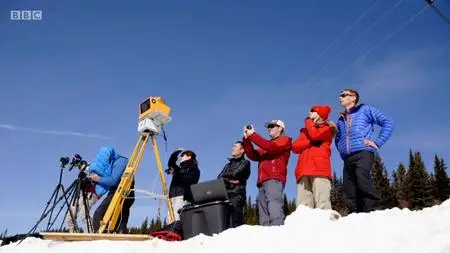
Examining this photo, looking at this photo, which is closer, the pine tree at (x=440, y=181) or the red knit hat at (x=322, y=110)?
the red knit hat at (x=322, y=110)

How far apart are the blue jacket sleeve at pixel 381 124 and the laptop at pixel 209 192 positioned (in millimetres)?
2424

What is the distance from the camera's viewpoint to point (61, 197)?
22.0 feet

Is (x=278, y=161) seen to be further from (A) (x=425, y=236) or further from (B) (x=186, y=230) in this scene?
(A) (x=425, y=236)

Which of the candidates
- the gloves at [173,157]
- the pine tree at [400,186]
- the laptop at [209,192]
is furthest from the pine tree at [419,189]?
the laptop at [209,192]

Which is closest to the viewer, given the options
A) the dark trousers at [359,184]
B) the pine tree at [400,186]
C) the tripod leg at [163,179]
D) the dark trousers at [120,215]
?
the dark trousers at [359,184]

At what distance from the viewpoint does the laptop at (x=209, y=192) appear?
244 inches

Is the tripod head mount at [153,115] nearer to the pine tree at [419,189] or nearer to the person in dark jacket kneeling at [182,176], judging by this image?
the person in dark jacket kneeling at [182,176]

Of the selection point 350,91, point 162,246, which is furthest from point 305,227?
point 350,91

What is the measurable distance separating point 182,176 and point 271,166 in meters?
2.15

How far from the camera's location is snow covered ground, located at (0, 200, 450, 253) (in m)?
3.68

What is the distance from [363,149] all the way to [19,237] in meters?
5.13

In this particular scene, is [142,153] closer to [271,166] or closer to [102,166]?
[102,166]

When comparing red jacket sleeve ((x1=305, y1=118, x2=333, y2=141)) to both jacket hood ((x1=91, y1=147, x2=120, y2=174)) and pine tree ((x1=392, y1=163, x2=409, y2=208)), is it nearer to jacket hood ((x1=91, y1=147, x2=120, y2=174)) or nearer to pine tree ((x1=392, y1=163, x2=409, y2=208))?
jacket hood ((x1=91, y1=147, x2=120, y2=174))

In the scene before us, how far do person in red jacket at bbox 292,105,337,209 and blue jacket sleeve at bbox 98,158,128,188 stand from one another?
3527 millimetres
